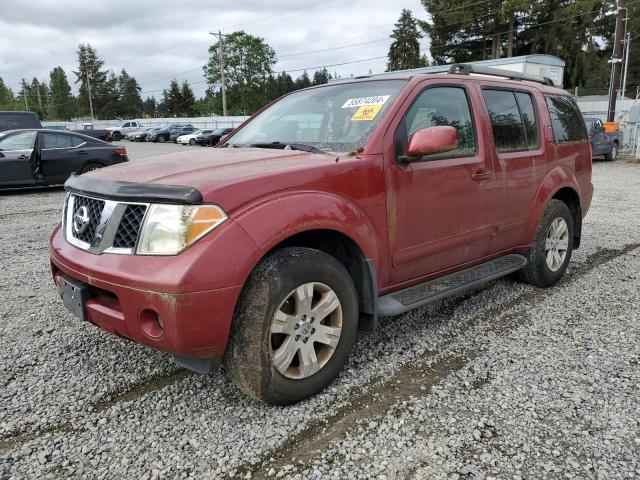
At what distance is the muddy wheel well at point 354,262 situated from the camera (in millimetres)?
2973

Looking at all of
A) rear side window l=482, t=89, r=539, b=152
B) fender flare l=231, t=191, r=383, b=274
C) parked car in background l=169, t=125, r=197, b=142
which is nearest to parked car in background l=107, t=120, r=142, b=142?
parked car in background l=169, t=125, r=197, b=142

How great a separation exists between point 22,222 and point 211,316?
23.8 ft

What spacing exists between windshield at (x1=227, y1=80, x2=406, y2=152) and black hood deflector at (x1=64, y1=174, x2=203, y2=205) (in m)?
1.13

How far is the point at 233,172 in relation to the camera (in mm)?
2666

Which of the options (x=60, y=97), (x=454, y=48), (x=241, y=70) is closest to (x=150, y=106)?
(x=60, y=97)

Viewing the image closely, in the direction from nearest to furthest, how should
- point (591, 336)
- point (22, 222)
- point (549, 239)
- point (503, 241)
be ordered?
point (591, 336), point (503, 241), point (549, 239), point (22, 222)

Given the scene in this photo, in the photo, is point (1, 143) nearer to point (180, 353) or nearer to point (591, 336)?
point (180, 353)

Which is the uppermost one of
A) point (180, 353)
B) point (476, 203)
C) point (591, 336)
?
point (476, 203)

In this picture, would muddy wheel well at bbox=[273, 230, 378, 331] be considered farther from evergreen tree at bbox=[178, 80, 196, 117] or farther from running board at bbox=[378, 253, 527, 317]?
evergreen tree at bbox=[178, 80, 196, 117]

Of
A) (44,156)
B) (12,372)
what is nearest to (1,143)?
(44,156)

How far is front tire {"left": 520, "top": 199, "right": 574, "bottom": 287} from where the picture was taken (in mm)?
4492

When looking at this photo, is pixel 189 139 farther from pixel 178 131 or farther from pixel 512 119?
pixel 512 119

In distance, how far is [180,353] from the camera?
2381mm

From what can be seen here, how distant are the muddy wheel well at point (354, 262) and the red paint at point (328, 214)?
77 millimetres
